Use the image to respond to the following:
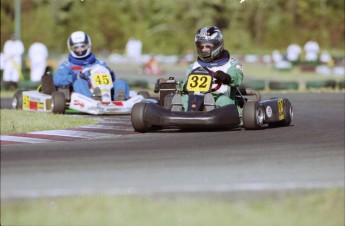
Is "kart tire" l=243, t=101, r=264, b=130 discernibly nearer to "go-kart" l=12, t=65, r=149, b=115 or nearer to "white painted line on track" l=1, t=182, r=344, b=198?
"go-kart" l=12, t=65, r=149, b=115

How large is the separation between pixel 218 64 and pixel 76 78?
3570 millimetres

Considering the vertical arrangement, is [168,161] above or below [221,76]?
below

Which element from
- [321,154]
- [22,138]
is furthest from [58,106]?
[321,154]

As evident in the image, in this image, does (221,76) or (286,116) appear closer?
(221,76)

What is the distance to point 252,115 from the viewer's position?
11.6 meters

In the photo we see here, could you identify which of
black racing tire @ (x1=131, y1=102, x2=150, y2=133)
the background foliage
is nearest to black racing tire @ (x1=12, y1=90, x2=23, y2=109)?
black racing tire @ (x1=131, y1=102, x2=150, y2=133)

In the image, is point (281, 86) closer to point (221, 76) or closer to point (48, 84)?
point (48, 84)

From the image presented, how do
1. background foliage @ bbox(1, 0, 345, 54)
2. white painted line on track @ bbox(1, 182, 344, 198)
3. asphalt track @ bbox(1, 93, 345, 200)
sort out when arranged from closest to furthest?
white painted line on track @ bbox(1, 182, 344, 198) → asphalt track @ bbox(1, 93, 345, 200) → background foliage @ bbox(1, 0, 345, 54)

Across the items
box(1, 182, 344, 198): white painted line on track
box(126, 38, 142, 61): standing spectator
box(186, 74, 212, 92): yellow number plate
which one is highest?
box(126, 38, 142, 61): standing spectator

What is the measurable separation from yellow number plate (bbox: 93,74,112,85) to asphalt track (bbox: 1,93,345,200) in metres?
2.13

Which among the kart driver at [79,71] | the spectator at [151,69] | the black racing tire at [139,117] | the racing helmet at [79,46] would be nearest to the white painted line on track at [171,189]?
the black racing tire at [139,117]

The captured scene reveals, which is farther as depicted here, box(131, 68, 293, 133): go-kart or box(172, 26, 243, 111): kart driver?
box(172, 26, 243, 111): kart driver

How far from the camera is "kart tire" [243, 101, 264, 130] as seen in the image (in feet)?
38.1

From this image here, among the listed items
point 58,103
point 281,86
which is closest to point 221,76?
point 58,103
